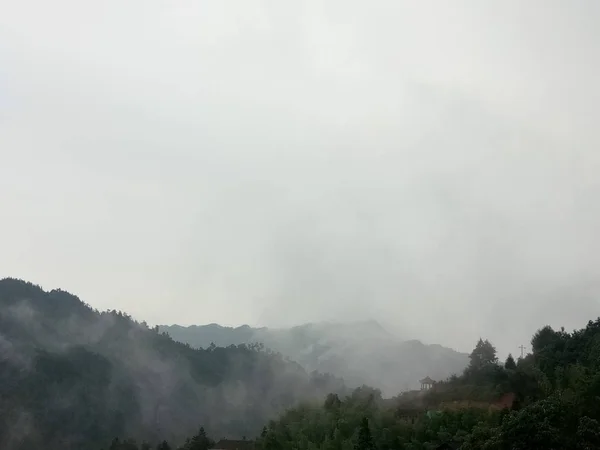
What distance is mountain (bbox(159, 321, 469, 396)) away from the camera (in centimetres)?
12600

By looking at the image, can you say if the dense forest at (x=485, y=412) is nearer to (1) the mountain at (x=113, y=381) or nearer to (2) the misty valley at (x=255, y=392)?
(2) the misty valley at (x=255, y=392)

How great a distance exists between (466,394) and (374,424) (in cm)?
926

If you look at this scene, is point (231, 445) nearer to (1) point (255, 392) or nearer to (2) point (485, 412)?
(2) point (485, 412)

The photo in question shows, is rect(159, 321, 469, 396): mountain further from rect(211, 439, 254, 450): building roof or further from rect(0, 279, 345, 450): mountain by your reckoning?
rect(211, 439, 254, 450): building roof

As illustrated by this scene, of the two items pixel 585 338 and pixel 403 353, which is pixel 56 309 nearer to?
pixel 403 353

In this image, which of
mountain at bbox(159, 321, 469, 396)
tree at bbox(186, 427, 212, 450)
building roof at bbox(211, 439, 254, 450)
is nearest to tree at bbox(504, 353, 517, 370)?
building roof at bbox(211, 439, 254, 450)

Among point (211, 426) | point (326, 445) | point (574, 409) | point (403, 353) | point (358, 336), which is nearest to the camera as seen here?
point (574, 409)

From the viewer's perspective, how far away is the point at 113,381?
90.6 metres

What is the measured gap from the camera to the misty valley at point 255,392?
30125 mm

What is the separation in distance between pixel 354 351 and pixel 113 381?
72847mm

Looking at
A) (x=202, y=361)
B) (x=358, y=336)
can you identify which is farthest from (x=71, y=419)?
(x=358, y=336)

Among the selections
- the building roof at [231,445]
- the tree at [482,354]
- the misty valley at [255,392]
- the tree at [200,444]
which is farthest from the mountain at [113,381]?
the tree at [482,354]

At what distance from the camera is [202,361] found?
4210 inches

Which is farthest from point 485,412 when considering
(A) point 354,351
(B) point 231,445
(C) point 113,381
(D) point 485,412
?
(A) point 354,351
